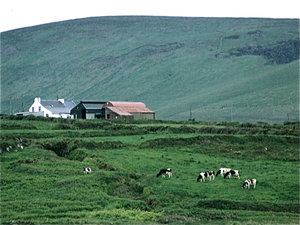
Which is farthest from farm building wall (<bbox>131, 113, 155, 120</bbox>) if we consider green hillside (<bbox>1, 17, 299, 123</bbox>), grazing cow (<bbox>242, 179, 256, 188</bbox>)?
grazing cow (<bbox>242, 179, 256, 188</bbox>)

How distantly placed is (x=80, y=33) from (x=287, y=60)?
77.4 metres

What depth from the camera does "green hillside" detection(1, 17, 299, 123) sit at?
100938 mm

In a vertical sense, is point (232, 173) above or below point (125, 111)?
below

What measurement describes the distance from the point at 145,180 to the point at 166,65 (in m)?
113

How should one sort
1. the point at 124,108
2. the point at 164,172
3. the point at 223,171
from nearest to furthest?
the point at 164,172
the point at 223,171
the point at 124,108

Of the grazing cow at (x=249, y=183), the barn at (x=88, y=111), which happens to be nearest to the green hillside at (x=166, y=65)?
the barn at (x=88, y=111)

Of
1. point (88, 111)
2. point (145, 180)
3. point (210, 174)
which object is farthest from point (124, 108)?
point (145, 180)

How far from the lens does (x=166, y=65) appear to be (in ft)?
459

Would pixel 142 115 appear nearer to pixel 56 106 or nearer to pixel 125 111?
pixel 125 111

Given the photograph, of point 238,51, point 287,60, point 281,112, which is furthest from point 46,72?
point 281,112

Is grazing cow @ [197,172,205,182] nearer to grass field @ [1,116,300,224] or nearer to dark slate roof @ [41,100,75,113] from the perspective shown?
grass field @ [1,116,300,224]

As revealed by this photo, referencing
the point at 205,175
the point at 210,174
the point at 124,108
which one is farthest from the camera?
the point at 124,108

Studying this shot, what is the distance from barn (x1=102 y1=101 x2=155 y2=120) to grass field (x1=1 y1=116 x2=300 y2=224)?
92.5 feet

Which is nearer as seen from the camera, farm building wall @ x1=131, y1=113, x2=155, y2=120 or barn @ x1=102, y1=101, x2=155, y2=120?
barn @ x1=102, y1=101, x2=155, y2=120
